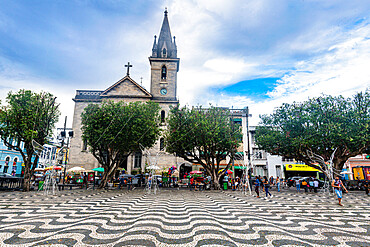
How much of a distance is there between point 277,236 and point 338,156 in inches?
777

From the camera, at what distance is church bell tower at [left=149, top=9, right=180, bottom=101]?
121 feet

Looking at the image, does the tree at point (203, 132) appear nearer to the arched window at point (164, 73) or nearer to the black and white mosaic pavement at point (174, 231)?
the black and white mosaic pavement at point (174, 231)

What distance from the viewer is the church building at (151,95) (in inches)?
1332

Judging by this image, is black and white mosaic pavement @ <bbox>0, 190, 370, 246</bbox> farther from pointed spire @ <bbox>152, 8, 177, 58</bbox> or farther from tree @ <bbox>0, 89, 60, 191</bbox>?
pointed spire @ <bbox>152, 8, 177, 58</bbox>

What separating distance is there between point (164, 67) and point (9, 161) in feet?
102

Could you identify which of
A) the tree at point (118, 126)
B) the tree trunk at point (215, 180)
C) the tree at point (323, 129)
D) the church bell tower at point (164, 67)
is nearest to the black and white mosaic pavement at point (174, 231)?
the tree at point (118, 126)

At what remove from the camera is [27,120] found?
55.7ft

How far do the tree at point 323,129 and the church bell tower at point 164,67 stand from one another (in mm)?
19624

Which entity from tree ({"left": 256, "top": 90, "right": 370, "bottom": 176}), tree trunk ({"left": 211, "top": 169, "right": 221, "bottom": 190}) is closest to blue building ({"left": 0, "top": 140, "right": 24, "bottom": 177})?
tree trunk ({"left": 211, "top": 169, "right": 221, "bottom": 190})

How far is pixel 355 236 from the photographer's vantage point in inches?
206

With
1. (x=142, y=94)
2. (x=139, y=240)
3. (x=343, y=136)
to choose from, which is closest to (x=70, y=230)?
(x=139, y=240)

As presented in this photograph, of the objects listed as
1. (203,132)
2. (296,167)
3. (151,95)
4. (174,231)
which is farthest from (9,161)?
(296,167)

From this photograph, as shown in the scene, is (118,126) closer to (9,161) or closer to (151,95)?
(151,95)

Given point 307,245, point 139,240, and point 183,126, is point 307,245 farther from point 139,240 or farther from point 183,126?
point 183,126
